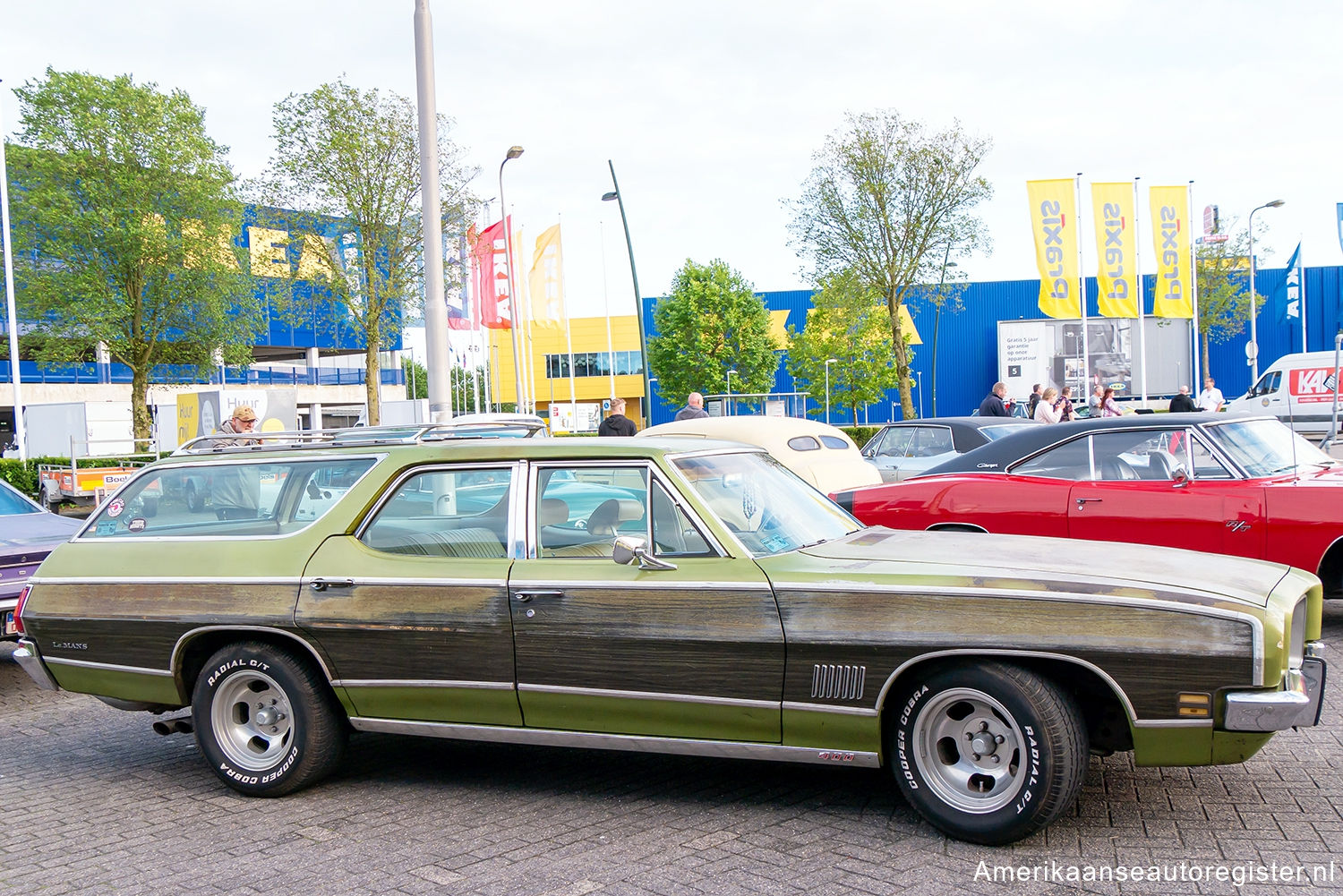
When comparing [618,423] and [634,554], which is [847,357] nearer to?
[618,423]

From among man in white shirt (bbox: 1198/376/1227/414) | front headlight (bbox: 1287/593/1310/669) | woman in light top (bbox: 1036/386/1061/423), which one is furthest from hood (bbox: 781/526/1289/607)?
man in white shirt (bbox: 1198/376/1227/414)

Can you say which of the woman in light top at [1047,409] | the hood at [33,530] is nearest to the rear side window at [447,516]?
the hood at [33,530]

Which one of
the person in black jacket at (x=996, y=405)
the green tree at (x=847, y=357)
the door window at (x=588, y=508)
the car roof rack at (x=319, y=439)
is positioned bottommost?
the door window at (x=588, y=508)

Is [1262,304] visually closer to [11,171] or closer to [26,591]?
[11,171]

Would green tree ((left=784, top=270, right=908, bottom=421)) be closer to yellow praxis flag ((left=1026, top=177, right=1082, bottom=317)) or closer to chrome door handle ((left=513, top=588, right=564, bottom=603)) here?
yellow praxis flag ((left=1026, top=177, right=1082, bottom=317))

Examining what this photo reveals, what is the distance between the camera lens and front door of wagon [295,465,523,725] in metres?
4.30

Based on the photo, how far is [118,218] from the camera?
29.6 m

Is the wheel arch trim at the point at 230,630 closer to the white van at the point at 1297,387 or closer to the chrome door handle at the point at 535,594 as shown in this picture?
the chrome door handle at the point at 535,594

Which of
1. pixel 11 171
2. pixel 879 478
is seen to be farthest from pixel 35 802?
pixel 11 171

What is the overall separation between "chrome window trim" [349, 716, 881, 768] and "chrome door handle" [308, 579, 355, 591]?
57cm

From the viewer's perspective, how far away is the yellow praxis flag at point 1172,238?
104ft

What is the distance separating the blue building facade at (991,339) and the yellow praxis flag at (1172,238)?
22.6 m

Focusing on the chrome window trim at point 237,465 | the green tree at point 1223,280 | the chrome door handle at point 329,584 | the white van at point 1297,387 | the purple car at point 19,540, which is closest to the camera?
the chrome door handle at point 329,584

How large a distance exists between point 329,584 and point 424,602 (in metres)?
0.47
